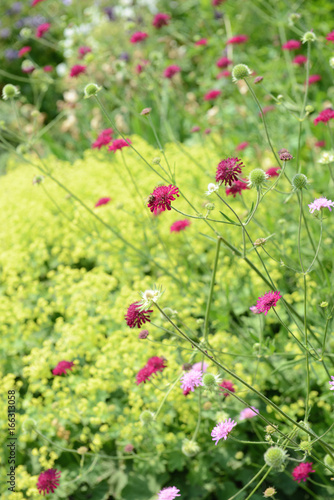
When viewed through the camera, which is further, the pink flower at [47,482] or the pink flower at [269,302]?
the pink flower at [47,482]

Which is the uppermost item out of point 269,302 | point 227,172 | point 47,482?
point 227,172

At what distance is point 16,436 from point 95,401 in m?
0.65

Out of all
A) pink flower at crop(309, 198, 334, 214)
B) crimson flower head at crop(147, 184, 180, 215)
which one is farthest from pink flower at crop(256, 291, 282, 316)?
crimson flower head at crop(147, 184, 180, 215)

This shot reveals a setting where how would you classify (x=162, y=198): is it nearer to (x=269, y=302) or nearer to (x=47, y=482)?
(x=269, y=302)

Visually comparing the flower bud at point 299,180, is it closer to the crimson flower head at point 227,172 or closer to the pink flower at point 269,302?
the crimson flower head at point 227,172

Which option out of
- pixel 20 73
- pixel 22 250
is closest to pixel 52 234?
pixel 22 250

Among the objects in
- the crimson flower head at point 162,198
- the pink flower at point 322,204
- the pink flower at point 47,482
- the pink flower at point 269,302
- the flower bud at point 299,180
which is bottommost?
the pink flower at point 47,482

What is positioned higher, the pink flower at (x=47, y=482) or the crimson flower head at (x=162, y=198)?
the crimson flower head at (x=162, y=198)

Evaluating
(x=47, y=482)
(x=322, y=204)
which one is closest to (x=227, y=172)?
(x=322, y=204)

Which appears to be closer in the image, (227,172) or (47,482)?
(227,172)

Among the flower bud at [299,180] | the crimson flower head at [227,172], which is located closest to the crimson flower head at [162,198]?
the crimson flower head at [227,172]

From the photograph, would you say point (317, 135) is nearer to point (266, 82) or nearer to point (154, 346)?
point (266, 82)

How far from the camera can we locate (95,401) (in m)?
2.81

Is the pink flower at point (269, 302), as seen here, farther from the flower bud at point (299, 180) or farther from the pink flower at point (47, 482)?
the pink flower at point (47, 482)
